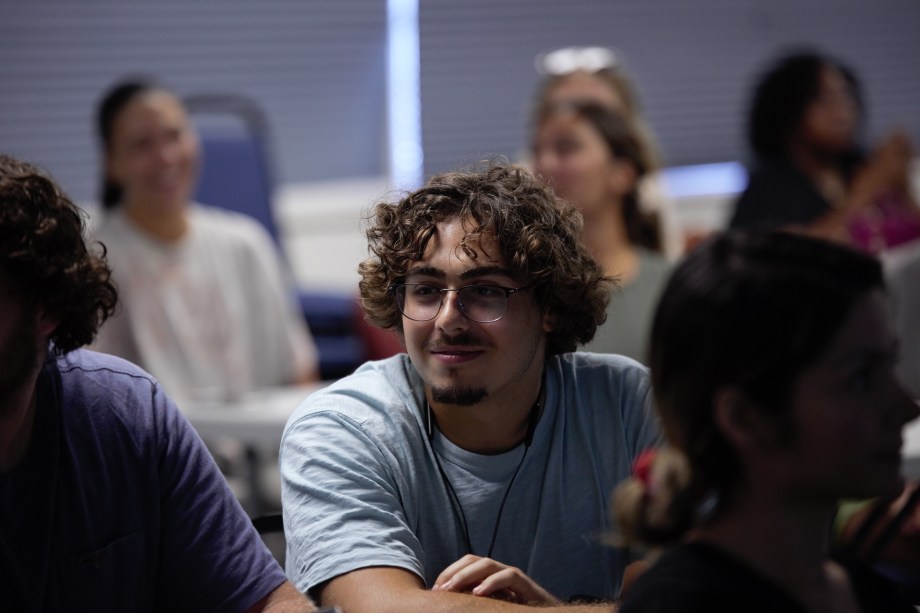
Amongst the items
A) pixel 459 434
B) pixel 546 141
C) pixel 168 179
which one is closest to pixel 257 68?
pixel 168 179

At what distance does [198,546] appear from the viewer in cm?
144

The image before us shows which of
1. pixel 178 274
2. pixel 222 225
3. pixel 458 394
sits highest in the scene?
pixel 458 394

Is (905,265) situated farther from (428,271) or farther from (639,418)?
(428,271)

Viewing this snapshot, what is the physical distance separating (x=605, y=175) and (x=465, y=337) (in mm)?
1740

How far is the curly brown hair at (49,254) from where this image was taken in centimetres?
136

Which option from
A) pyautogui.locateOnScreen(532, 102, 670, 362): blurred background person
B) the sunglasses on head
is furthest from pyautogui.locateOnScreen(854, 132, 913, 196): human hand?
pyautogui.locateOnScreen(532, 102, 670, 362): blurred background person

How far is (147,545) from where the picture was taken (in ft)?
4.68

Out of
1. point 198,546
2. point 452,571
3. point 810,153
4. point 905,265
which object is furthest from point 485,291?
point 810,153

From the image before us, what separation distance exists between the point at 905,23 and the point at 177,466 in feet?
19.9

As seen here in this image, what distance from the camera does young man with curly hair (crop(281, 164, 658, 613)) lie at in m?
1.46

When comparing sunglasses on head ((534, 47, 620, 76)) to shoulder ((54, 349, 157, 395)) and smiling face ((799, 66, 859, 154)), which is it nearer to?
smiling face ((799, 66, 859, 154))

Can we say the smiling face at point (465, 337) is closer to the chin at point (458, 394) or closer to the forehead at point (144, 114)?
the chin at point (458, 394)

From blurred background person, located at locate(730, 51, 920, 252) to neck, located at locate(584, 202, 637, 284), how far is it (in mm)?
1015

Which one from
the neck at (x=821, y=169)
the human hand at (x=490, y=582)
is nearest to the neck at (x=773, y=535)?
the human hand at (x=490, y=582)
